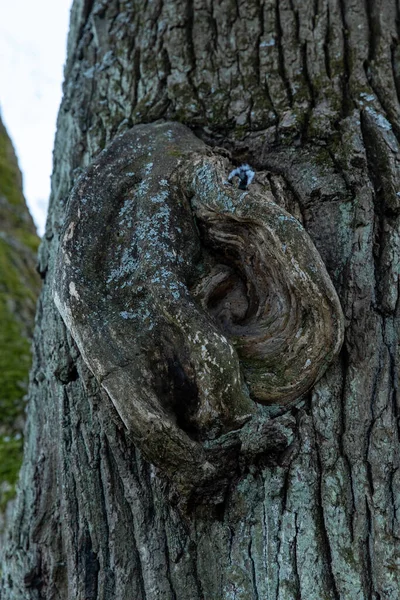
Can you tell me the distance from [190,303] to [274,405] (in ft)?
1.06

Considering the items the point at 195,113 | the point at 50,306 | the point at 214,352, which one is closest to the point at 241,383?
the point at 214,352

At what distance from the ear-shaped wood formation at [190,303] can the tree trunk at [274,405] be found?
0.11 meters

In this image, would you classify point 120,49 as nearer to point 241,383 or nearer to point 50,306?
point 50,306

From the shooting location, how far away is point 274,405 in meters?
1.47

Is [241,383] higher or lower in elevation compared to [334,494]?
higher

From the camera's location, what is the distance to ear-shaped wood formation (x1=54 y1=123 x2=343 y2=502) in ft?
4.57

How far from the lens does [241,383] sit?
4.69 ft

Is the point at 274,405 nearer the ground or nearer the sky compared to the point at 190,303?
nearer the ground

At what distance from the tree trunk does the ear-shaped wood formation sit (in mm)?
113

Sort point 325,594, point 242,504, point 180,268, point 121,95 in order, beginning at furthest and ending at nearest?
point 121,95
point 180,268
point 242,504
point 325,594

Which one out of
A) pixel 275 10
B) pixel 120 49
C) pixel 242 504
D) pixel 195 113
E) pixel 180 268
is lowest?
pixel 242 504

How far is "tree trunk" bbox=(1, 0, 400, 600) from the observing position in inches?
54.4

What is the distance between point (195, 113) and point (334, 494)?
3.87 ft

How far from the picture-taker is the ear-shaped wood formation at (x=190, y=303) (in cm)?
139
